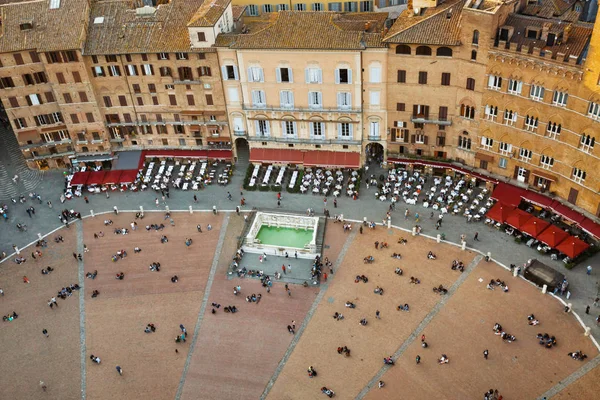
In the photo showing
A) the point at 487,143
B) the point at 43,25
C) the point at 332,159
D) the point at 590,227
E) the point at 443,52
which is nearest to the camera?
the point at 590,227

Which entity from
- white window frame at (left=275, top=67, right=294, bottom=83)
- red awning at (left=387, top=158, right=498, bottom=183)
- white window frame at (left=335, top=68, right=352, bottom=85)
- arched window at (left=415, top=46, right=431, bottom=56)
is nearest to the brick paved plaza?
red awning at (left=387, top=158, right=498, bottom=183)

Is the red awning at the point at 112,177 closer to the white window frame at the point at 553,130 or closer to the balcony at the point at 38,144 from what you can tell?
the balcony at the point at 38,144

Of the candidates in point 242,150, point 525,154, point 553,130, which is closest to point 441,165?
point 525,154

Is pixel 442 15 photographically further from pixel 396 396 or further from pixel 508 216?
pixel 396 396

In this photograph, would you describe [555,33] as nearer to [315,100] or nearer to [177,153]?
[315,100]

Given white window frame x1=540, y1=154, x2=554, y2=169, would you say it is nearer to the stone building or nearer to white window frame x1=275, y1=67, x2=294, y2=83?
the stone building

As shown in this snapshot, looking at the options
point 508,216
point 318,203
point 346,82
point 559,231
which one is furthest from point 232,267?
point 559,231
